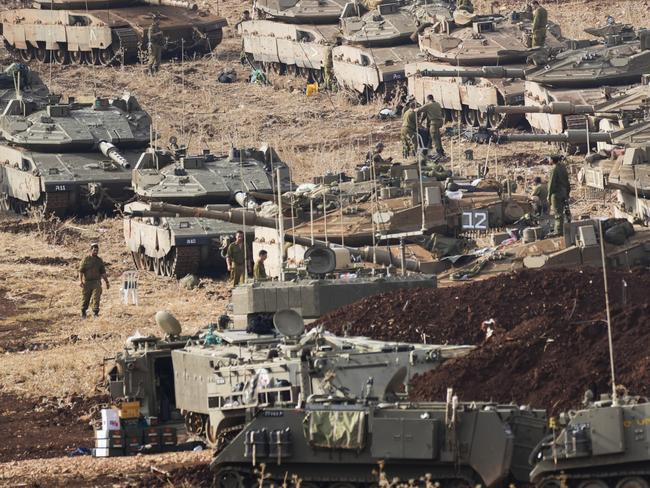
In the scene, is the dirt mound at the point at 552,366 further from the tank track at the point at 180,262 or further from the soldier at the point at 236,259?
the tank track at the point at 180,262

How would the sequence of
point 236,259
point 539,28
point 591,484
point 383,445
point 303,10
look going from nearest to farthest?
point 591,484 → point 383,445 → point 236,259 → point 539,28 → point 303,10

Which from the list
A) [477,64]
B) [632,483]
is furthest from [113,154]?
[632,483]

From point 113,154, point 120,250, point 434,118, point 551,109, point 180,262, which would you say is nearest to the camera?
point 180,262

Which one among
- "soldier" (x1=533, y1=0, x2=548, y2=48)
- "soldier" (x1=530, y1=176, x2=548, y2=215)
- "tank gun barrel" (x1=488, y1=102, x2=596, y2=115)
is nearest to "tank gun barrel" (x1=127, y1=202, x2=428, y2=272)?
"soldier" (x1=530, y1=176, x2=548, y2=215)

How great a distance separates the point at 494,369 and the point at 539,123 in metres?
22.0

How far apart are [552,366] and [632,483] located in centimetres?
412

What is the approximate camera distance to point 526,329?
2386 centimetres

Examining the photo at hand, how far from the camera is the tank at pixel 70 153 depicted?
40.4m

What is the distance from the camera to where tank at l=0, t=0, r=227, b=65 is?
55.2 m

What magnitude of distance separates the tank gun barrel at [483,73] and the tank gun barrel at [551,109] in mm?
3890

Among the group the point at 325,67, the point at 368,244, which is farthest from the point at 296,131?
→ the point at 368,244

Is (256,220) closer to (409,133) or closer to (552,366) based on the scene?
(552,366)

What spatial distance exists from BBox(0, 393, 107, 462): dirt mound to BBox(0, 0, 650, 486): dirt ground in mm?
21

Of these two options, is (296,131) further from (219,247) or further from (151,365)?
(151,365)
